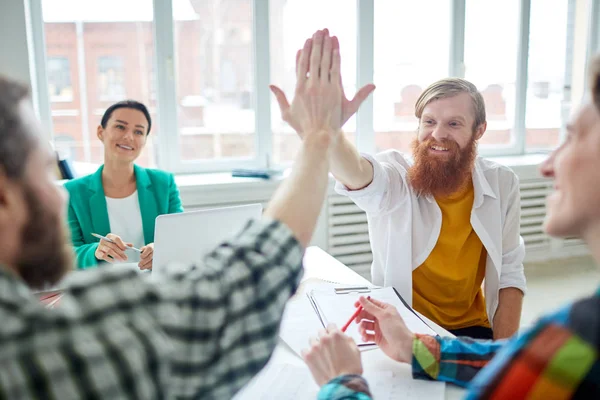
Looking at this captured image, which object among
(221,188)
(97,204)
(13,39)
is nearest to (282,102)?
(97,204)

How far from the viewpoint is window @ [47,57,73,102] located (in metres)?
3.51

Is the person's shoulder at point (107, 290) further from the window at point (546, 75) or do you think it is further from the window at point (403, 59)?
the window at point (546, 75)

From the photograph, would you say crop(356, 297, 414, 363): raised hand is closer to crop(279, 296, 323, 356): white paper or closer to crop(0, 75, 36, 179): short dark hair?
crop(279, 296, 323, 356): white paper

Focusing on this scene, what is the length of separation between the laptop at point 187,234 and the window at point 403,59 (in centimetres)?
280

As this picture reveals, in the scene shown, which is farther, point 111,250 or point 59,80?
point 59,80

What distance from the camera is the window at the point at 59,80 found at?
3.51 m

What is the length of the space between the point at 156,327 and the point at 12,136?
0.88 feet

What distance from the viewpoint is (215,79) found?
382 centimetres

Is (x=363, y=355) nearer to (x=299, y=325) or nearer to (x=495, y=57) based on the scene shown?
(x=299, y=325)

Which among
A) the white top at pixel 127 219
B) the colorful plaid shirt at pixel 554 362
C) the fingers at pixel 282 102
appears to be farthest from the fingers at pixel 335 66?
the white top at pixel 127 219

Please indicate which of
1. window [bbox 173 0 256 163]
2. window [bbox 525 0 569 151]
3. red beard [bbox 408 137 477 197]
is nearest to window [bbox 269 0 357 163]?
window [bbox 173 0 256 163]

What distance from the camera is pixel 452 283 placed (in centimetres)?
198

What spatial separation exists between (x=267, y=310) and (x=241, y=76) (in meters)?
3.24

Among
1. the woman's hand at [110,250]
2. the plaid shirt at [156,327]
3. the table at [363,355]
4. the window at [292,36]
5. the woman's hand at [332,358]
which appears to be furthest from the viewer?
the window at [292,36]
